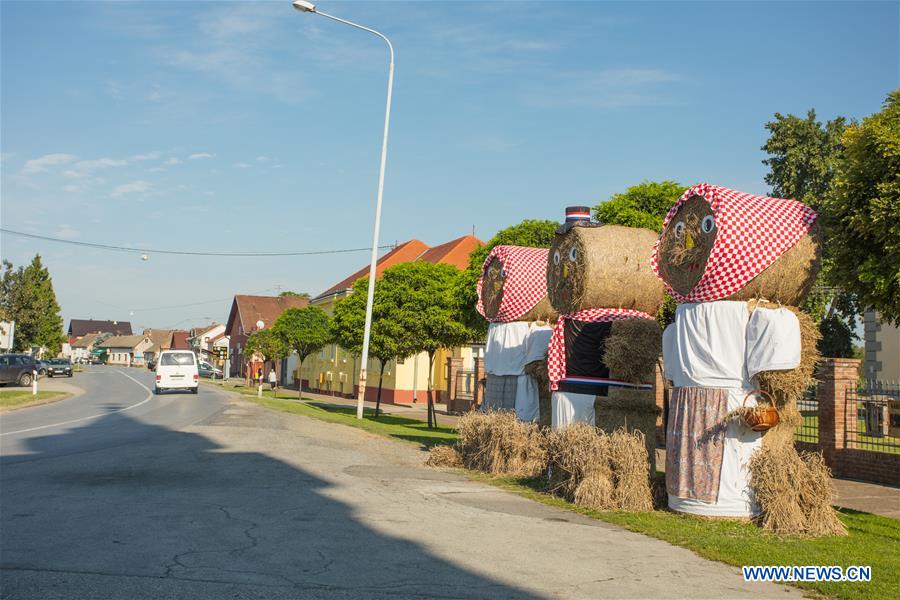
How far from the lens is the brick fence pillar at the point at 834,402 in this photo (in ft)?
46.9

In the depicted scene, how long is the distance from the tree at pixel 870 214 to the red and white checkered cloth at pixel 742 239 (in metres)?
0.46

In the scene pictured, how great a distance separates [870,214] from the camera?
9.05 m

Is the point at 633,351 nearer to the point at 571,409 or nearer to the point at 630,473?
the point at 571,409

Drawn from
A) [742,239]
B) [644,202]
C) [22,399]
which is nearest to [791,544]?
[742,239]

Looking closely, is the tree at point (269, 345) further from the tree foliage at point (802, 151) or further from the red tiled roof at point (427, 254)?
the tree foliage at point (802, 151)

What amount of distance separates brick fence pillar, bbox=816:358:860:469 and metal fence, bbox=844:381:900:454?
0.10 m

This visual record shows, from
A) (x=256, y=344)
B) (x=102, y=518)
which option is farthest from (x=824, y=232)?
(x=256, y=344)

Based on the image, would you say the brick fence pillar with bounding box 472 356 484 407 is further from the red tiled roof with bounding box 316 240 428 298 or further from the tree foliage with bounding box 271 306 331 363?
the red tiled roof with bounding box 316 240 428 298

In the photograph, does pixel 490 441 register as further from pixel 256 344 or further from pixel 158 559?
pixel 256 344

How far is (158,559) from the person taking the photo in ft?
21.7

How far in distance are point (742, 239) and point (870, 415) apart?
670 centimetres

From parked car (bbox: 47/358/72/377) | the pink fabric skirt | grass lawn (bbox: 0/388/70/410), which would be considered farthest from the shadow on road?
parked car (bbox: 47/358/72/377)

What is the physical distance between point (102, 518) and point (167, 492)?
1.83m

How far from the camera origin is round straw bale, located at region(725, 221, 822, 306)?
369 inches
